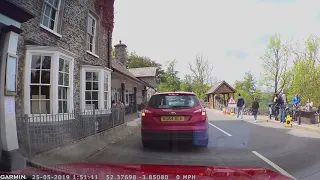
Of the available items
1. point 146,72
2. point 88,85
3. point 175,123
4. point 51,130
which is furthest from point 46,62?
point 146,72

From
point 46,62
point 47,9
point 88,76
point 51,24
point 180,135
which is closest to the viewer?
point 180,135

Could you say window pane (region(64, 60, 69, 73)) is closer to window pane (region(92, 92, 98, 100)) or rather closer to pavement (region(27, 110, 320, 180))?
window pane (region(92, 92, 98, 100))

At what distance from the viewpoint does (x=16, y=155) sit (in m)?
6.04

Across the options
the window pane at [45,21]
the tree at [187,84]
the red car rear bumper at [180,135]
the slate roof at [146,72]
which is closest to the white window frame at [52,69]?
the window pane at [45,21]

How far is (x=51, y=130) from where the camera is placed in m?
7.13

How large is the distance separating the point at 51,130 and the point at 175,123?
3.03 meters

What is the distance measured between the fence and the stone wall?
187 centimetres

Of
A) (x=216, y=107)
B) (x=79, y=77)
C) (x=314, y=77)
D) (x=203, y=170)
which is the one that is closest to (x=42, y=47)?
(x=79, y=77)

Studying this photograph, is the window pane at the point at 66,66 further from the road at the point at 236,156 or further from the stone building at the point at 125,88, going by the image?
the stone building at the point at 125,88

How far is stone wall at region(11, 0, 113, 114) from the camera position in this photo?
9.24 m

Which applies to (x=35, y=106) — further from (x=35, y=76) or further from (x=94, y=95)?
(x=94, y=95)

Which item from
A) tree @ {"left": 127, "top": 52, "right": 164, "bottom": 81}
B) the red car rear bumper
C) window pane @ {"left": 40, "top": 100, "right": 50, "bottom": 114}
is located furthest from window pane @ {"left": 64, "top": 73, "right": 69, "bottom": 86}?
tree @ {"left": 127, "top": 52, "right": 164, "bottom": 81}

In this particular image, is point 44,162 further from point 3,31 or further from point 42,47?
point 42,47

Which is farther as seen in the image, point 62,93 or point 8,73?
point 62,93
